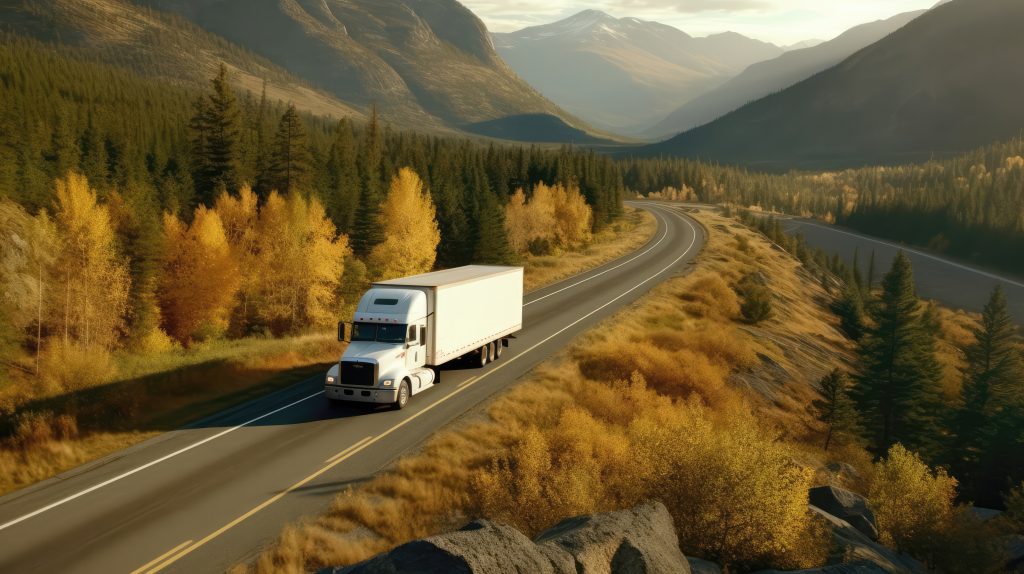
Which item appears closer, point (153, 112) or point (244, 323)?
point (244, 323)

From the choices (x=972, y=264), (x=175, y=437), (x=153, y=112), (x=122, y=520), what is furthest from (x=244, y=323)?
(x=972, y=264)

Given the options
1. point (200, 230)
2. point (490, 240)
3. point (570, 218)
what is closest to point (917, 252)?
point (570, 218)

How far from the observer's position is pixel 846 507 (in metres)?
20.7

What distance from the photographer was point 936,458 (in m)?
49.4

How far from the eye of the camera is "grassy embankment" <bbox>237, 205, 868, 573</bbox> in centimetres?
1445

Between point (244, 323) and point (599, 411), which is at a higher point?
point (599, 411)

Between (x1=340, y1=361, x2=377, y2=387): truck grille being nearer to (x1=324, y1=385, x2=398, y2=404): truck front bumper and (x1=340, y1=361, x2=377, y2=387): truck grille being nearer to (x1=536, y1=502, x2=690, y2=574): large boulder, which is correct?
(x1=324, y1=385, x2=398, y2=404): truck front bumper

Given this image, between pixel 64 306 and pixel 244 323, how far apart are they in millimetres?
14468

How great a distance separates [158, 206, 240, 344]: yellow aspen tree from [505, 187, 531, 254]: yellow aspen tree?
35226mm

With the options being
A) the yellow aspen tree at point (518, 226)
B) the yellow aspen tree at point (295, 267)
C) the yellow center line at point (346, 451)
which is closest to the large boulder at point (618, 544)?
the yellow center line at point (346, 451)

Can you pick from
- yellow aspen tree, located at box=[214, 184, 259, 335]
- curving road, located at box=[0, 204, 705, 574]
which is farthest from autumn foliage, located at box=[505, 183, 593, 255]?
curving road, located at box=[0, 204, 705, 574]

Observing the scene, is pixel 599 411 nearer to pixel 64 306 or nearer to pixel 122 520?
pixel 122 520

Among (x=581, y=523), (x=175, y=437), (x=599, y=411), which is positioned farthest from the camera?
(x=599, y=411)

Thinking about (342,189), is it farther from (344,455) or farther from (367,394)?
(344,455)
